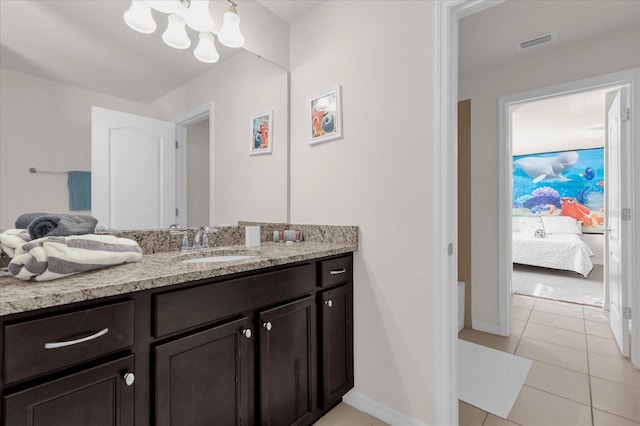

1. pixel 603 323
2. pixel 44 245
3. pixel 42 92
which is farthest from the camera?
pixel 603 323

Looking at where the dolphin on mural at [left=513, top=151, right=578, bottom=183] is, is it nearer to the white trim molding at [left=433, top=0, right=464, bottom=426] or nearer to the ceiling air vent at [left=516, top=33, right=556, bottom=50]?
the ceiling air vent at [left=516, top=33, right=556, bottom=50]

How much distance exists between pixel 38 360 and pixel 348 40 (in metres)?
2.03

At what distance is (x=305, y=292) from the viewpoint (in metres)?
1.52

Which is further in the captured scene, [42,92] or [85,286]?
[42,92]

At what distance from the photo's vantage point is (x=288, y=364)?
4.66ft

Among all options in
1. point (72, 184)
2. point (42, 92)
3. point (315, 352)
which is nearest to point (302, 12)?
point (42, 92)

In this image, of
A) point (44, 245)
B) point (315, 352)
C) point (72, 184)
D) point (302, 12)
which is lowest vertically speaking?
→ point (315, 352)

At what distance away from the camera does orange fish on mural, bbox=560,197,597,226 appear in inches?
232

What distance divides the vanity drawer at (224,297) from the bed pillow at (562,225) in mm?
6465

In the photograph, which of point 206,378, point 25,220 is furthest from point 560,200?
point 25,220

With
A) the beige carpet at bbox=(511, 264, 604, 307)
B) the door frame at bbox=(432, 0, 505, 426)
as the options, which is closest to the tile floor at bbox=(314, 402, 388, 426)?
the door frame at bbox=(432, 0, 505, 426)

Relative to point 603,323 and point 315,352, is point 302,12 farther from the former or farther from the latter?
point 603,323

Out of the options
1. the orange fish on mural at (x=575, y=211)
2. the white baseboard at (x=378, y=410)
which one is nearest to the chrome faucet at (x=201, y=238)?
the white baseboard at (x=378, y=410)

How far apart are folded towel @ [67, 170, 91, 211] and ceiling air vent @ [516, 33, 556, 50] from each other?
324 cm
